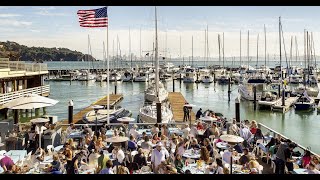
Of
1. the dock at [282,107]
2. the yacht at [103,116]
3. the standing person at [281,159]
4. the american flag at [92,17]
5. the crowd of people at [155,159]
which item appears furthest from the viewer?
the dock at [282,107]

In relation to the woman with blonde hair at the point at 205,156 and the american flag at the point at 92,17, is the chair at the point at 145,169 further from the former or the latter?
the american flag at the point at 92,17

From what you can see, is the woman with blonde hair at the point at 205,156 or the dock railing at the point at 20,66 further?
the dock railing at the point at 20,66

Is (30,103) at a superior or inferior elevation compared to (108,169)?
superior

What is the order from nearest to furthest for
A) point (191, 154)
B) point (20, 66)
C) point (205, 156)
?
point (205, 156) → point (191, 154) → point (20, 66)

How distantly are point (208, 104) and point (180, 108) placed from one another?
54.3 ft

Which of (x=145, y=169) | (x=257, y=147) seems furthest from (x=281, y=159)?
(x=145, y=169)

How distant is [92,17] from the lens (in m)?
15.6

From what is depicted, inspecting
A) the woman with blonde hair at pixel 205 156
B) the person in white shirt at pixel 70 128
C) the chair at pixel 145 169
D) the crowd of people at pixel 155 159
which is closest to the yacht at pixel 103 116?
the person in white shirt at pixel 70 128

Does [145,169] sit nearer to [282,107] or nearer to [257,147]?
[257,147]

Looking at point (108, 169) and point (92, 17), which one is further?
point (92, 17)

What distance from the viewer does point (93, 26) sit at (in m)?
15.8

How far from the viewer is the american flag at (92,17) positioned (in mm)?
15492

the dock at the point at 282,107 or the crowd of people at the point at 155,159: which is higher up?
the crowd of people at the point at 155,159
